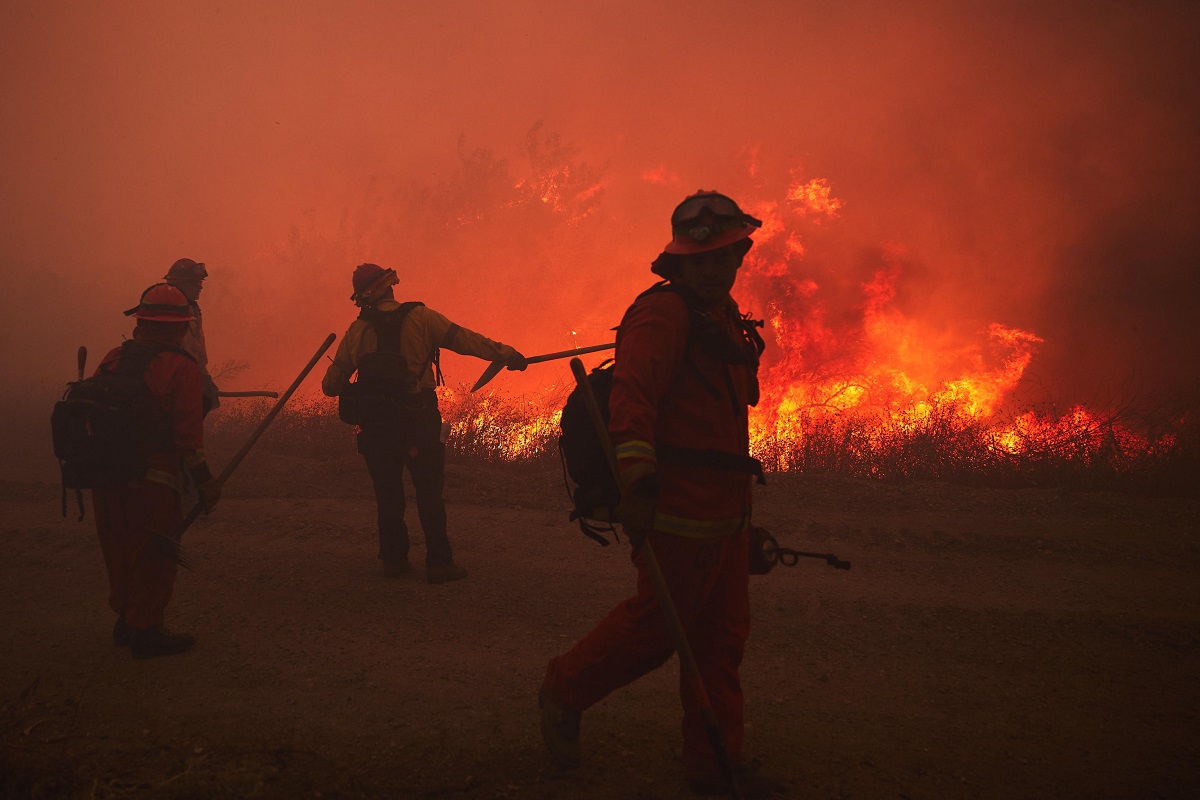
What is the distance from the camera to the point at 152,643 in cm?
425

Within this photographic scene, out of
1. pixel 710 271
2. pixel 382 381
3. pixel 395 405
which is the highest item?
pixel 710 271

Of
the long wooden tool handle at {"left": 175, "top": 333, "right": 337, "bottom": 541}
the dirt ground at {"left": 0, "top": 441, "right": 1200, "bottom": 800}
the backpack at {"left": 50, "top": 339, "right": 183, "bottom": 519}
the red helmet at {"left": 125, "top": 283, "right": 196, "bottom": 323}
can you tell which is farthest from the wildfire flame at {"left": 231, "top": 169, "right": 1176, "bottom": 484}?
the backpack at {"left": 50, "top": 339, "right": 183, "bottom": 519}

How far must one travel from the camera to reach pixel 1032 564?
5547 mm

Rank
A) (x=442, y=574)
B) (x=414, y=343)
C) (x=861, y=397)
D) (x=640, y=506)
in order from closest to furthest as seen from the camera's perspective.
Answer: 1. (x=640, y=506)
2. (x=442, y=574)
3. (x=414, y=343)
4. (x=861, y=397)

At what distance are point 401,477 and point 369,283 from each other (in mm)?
1482

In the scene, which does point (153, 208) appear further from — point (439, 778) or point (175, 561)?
point (439, 778)

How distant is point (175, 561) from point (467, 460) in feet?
16.9

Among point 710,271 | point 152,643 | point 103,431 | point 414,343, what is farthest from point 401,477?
point 710,271

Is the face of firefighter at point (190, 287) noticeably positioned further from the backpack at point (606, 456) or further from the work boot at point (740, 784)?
the work boot at point (740, 784)

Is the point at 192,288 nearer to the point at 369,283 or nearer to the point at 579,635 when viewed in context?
the point at 369,283

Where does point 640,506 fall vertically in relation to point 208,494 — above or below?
→ above

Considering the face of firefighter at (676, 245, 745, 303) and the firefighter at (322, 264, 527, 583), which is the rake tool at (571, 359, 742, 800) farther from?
the firefighter at (322, 264, 527, 583)

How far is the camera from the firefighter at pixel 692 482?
271 centimetres

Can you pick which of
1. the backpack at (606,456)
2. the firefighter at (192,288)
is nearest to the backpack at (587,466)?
the backpack at (606,456)
